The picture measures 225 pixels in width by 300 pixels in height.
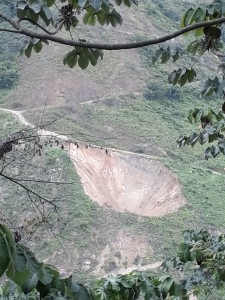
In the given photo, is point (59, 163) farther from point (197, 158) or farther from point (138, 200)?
point (197, 158)

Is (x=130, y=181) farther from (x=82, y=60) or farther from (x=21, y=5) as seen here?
(x=21, y=5)

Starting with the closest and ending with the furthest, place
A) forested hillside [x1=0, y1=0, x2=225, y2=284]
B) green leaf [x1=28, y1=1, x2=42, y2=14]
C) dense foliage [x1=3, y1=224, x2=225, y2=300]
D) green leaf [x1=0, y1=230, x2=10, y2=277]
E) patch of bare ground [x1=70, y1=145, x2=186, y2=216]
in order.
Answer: green leaf [x1=0, y1=230, x2=10, y2=277] → dense foliage [x1=3, y1=224, x2=225, y2=300] → green leaf [x1=28, y1=1, x2=42, y2=14] → forested hillside [x1=0, y1=0, x2=225, y2=284] → patch of bare ground [x1=70, y1=145, x2=186, y2=216]

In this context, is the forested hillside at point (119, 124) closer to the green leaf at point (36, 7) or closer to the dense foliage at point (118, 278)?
the dense foliage at point (118, 278)

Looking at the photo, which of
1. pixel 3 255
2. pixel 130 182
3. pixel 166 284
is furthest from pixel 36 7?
pixel 130 182

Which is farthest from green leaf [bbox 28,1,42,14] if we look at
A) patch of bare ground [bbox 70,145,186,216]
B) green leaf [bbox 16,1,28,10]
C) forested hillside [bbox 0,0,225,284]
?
patch of bare ground [bbox 70,145,186,216]

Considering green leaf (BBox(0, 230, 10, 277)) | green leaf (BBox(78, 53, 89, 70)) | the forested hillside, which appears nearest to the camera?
green leaf (BBox(0, 230, 10, 277))

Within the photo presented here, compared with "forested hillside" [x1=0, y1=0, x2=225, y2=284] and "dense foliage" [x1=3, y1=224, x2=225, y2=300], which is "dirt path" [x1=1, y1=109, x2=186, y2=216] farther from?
"dense foliage" [x1=3, y1=224, x2=225, y2=300]
